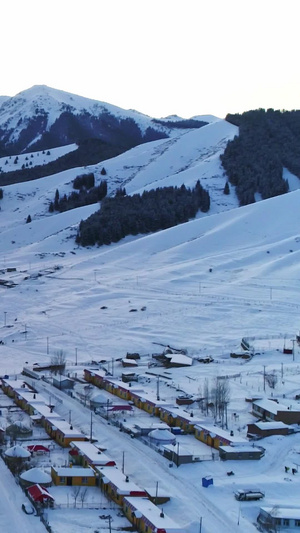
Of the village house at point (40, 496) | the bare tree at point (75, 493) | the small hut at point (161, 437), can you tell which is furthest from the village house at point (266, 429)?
the village house at point (40, 496)

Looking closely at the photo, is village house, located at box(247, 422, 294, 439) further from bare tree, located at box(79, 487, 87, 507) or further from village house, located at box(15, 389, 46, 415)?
village house, located at box(15, 389, 46, 415)

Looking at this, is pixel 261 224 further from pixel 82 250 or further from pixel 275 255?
pixel 82 250

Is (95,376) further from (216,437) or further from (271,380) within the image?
(216,437)

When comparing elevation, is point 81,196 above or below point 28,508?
above

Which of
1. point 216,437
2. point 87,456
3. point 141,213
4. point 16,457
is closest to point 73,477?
point 87,456

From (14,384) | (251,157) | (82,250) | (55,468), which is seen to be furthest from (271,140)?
(55,468)

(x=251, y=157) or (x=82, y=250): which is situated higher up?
(x=251, y=157)
